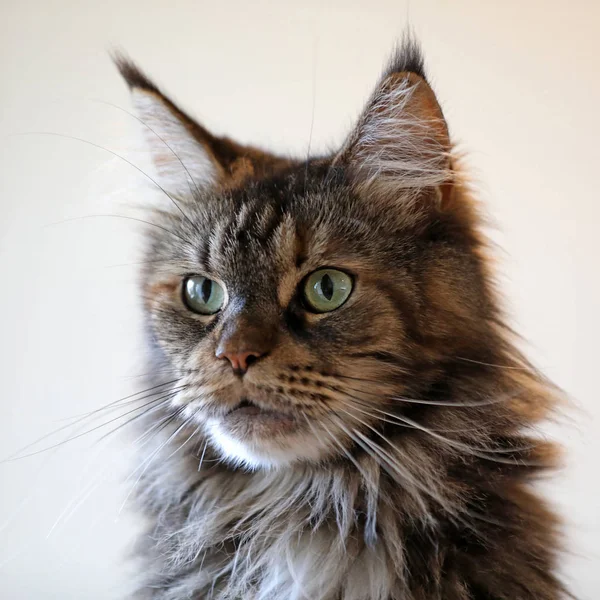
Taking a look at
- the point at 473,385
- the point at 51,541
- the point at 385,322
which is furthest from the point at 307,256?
the point at 51,541

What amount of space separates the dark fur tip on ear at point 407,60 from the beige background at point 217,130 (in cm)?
68

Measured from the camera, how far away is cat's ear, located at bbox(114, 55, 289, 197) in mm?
1271

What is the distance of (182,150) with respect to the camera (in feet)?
4.42

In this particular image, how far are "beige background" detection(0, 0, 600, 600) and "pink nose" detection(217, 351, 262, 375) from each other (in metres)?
0.77

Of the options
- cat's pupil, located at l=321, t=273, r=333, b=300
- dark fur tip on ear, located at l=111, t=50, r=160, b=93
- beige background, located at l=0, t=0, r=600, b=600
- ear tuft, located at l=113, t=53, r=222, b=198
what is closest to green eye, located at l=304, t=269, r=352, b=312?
cat's pupil, located at l=321, t=273, r=333, b=300

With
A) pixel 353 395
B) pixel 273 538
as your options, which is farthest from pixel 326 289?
pixel 273 538

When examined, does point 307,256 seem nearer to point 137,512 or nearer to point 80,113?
point 137,512

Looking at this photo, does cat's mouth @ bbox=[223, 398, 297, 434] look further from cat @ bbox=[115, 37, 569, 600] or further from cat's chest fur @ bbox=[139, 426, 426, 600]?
cat's chest fur @ bbox=[139, 426, 426, 600]

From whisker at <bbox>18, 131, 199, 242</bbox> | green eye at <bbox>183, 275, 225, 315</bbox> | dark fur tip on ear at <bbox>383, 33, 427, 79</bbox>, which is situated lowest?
green eye at <bbox>183, 275, 225, 315</bbox>

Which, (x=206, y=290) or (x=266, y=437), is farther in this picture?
(x=206, y=290)

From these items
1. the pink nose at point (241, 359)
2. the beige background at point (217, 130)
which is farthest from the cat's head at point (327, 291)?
the beige background at point (217, 130)

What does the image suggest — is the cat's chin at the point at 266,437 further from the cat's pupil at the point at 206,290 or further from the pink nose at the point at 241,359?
the cat's pupil at the point at 206,290

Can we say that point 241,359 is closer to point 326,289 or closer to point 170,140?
point 326,289

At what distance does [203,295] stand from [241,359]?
0.89 ft
